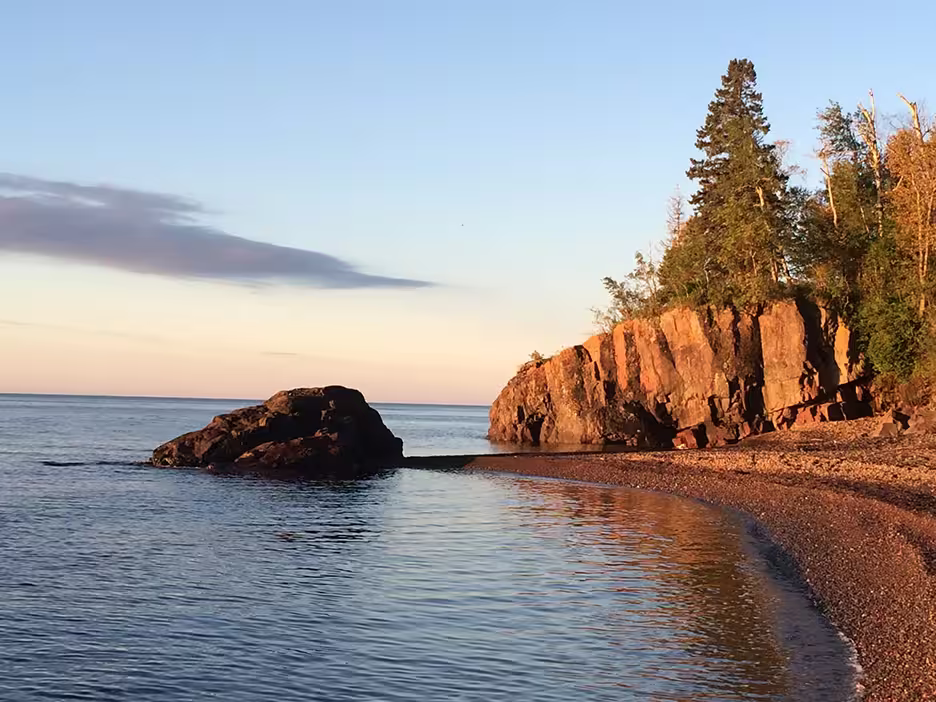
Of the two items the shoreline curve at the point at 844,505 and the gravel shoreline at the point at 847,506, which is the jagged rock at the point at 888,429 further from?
the gravel shoreline at the point at 847,506

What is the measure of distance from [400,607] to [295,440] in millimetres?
42117

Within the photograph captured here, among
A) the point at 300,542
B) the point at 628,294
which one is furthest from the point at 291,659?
the point at 628,294

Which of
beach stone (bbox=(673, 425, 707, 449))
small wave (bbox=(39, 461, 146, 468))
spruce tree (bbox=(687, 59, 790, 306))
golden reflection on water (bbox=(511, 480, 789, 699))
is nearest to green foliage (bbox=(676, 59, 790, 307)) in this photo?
spruce tree (bbox=(687, 59, 790, 306))

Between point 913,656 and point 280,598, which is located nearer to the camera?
point 913,656

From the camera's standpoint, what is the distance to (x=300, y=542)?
35094mm

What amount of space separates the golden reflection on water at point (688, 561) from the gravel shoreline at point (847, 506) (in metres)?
1.65

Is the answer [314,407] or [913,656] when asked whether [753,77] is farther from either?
[913,656]

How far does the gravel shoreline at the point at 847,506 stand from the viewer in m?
19.4

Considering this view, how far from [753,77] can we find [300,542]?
228ft

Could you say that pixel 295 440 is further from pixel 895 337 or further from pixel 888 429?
pixel 895 337

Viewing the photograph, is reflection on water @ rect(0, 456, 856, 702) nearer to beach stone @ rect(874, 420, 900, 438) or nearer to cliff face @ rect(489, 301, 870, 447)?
beach stone @ rect(874, 420, 900, 438)

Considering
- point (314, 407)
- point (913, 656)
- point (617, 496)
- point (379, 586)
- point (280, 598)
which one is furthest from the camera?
point (314, 407)

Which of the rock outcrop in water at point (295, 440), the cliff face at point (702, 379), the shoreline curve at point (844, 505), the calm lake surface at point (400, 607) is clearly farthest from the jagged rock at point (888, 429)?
the rock outcrop in water at point (295, 440)

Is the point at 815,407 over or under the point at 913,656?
over
